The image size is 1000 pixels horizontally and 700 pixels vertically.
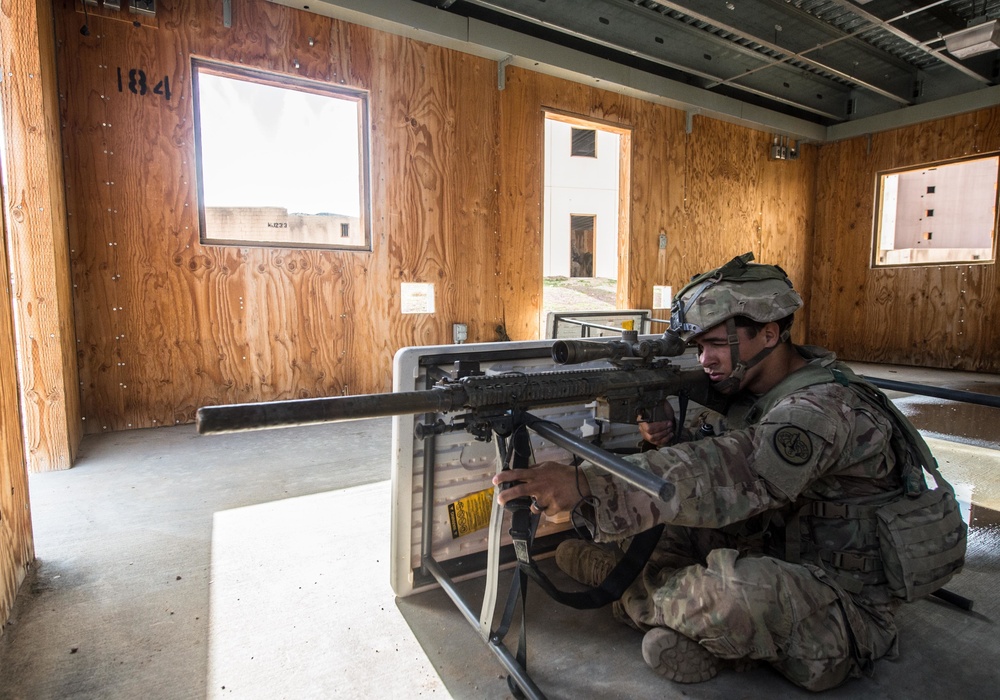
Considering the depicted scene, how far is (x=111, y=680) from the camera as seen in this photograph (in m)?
1.31

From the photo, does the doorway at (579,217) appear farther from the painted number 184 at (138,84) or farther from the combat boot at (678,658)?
the combat boot at (678,658)

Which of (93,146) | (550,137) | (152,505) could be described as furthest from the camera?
(550,137)

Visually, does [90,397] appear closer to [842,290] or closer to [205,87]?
[205,87]

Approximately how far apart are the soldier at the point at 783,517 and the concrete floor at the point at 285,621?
119 mm

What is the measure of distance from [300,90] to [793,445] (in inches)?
171

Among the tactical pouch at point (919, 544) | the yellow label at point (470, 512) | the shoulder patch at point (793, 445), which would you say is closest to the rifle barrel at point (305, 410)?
the yellow label at point (470, 512)

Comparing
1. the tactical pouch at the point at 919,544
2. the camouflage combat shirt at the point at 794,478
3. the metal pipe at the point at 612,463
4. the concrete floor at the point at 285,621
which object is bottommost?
the concrete floor at the point at 285,621

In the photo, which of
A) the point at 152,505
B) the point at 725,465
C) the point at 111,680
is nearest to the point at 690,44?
the point at 725,465

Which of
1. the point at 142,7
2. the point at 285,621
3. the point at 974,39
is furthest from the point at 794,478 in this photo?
the point at 974,39

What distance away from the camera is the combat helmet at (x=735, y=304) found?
1521 millimetres

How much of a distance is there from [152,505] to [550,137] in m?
12.3

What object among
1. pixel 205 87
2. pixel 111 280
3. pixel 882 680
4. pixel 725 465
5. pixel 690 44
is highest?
pixel 690 44

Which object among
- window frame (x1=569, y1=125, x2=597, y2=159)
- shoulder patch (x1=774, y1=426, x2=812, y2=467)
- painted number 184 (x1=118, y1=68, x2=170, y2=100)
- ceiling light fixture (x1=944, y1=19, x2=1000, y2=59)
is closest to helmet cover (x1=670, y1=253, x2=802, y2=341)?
shoulder patch (x1=774, y1=426, x2=812, y2=467)

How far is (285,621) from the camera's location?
1572mm
